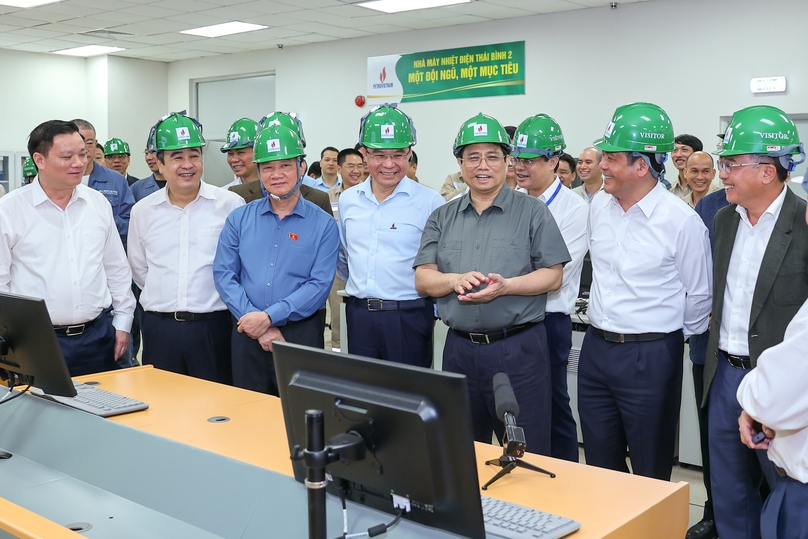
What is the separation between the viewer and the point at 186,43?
38.3ft

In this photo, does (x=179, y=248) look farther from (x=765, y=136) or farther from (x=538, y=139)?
(x=765, y=136)

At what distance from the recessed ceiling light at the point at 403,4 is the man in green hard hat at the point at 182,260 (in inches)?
214

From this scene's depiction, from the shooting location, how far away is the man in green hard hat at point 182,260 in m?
3.73

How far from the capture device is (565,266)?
3828 millimetres

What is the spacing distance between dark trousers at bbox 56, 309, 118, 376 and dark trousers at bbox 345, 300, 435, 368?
1088 mm

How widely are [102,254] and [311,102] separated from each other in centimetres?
834

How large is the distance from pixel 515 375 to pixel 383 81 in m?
8.13

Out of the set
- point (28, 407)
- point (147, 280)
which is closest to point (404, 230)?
point (147, 280)

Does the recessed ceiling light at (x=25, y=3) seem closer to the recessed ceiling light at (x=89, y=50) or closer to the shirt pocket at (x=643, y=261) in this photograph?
the recessed ceiling light at (x=89, y=50)

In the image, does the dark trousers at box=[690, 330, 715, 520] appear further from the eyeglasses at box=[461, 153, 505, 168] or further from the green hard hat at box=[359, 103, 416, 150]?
the green hard hat at box=[359, 103, 416, 150]

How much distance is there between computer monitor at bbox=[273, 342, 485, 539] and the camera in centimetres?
141

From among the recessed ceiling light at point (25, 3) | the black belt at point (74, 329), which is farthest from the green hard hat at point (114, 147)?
the black belt at point (74, 329)

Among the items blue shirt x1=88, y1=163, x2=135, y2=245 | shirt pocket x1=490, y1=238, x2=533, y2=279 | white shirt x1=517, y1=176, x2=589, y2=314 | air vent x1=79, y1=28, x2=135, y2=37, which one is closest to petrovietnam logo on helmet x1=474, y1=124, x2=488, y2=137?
shirt pocket x1=490, y1=238, x2=533, y2=279

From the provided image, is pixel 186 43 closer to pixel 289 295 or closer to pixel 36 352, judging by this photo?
pixel 289 295
